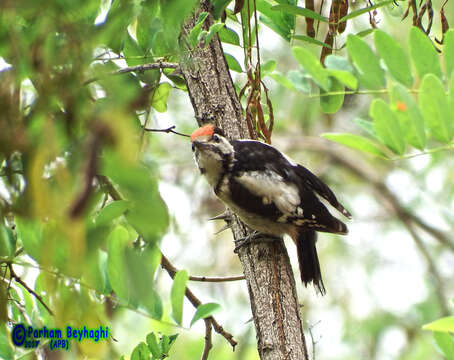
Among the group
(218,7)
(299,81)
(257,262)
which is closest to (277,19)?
(218,7)

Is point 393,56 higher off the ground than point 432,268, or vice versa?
point 432,268

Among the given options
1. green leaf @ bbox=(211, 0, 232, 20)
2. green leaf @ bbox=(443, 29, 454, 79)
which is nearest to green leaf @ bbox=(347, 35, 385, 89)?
green leaf @ bbox=(443, 29, 454, 79)

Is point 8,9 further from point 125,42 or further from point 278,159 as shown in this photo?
point 278,159

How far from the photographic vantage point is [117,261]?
214cm

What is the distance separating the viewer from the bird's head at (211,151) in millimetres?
3262

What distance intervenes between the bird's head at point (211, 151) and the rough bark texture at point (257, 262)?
0.07 m

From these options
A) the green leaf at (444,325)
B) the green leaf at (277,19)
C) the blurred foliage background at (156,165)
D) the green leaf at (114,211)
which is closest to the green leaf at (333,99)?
the blurred foliage background at (156,165)

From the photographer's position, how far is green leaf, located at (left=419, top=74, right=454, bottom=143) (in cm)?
271

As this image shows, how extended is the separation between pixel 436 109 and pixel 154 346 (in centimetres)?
Result: 160

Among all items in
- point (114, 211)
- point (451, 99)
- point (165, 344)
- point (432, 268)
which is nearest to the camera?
point (114, 211)

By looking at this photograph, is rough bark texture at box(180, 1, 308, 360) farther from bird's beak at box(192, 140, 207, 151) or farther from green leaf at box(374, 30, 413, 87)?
green leaf at box(374, 30, 413, 87)

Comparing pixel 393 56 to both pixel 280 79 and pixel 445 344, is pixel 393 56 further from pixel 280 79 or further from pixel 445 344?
pixel 445 344

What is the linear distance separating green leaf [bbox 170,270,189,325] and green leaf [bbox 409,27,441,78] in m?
1.55

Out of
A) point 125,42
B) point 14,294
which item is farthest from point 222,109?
point 14,294
